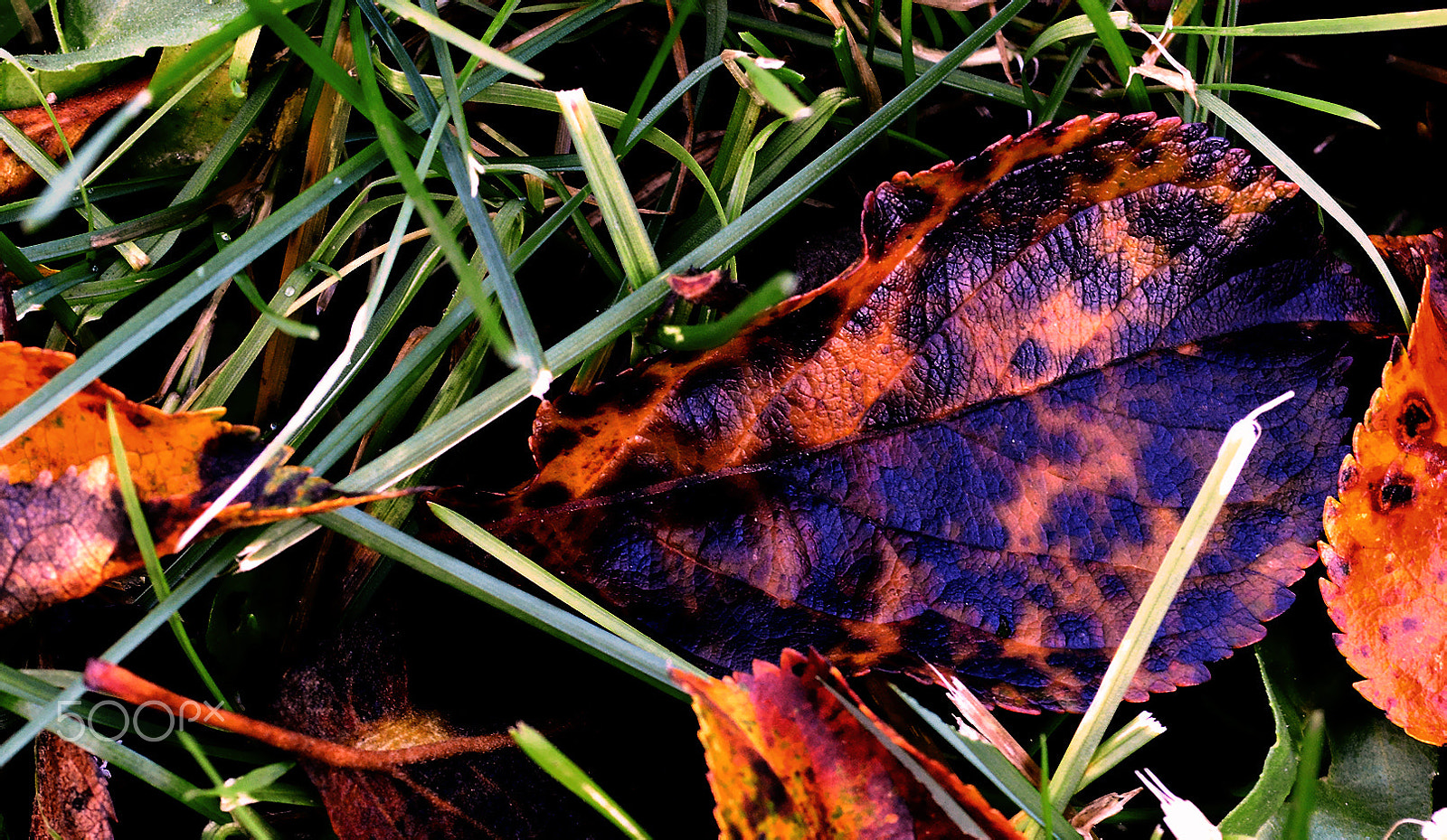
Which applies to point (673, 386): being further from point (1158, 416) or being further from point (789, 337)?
point (1158, 416)

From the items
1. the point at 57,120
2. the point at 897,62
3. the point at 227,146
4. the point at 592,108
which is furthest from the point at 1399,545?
the point at 57,120

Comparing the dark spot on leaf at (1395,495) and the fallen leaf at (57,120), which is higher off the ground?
the fallen leaf at (57,120)

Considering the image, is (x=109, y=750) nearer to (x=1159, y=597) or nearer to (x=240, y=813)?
(x=240, y=813)

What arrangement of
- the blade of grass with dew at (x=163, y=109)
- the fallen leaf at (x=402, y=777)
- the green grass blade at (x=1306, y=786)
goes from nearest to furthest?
1. the green grass blade at (x=1306, y=786)
2. the fallen leaf at (x=402, y=777)
3. the blade of grass with dew at (x=163, y=109)

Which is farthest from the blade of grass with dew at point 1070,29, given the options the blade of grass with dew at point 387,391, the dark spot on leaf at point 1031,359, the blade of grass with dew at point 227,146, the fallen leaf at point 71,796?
the fallen leaf at point 71,796

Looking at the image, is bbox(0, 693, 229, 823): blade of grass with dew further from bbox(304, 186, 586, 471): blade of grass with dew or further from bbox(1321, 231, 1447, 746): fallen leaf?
bbox(1321, 231, 1447, 746): fallen leaf

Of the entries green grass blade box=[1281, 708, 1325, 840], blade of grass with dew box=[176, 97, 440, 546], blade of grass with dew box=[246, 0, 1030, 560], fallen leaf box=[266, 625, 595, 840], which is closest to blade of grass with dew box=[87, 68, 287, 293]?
blade of grass with dew box=[176, 97, 440, 546]

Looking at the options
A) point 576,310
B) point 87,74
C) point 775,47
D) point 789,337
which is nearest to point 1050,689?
point 789,337

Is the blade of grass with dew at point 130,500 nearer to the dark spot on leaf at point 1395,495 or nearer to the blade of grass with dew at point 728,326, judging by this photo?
the blade of grass with dew at point 728,326
